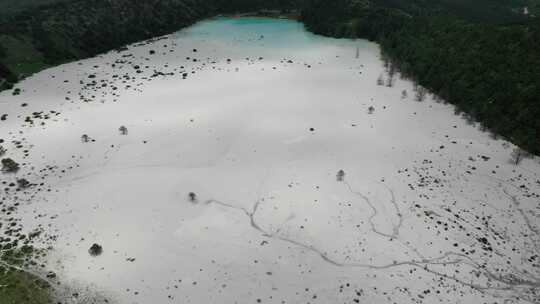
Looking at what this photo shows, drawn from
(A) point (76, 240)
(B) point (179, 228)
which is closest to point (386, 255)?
(B) point (179, 228)

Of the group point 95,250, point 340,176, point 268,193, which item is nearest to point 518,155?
point 340,176

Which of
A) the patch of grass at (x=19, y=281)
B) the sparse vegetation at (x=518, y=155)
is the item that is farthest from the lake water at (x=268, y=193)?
the patch of grass at (x=19, y=281)

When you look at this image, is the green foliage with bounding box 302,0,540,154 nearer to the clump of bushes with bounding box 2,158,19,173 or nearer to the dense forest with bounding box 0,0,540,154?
the dense forest with bounding box 0,0,540,154

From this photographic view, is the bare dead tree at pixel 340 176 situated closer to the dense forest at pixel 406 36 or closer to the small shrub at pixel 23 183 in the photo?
the dense forest at pixel 406 36

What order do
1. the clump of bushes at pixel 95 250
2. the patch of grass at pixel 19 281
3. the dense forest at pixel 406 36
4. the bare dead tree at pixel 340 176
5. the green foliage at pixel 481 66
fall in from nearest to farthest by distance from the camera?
the patch of grass at pixel 19 281 → the clump of bushes at pixel 95 250 → the bare dead tree at pixel 340 176 → the green foliage at pixel 481 66 → the dense forest at pixel 406 36

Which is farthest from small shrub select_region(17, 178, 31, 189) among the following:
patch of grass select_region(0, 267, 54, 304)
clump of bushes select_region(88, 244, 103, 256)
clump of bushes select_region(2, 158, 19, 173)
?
clump of bushes select_region(88, 244, 103, 256)

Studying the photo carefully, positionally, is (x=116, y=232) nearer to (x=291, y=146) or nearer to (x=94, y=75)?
(x=291, y=146)

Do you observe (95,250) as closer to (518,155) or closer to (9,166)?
(9,166)
